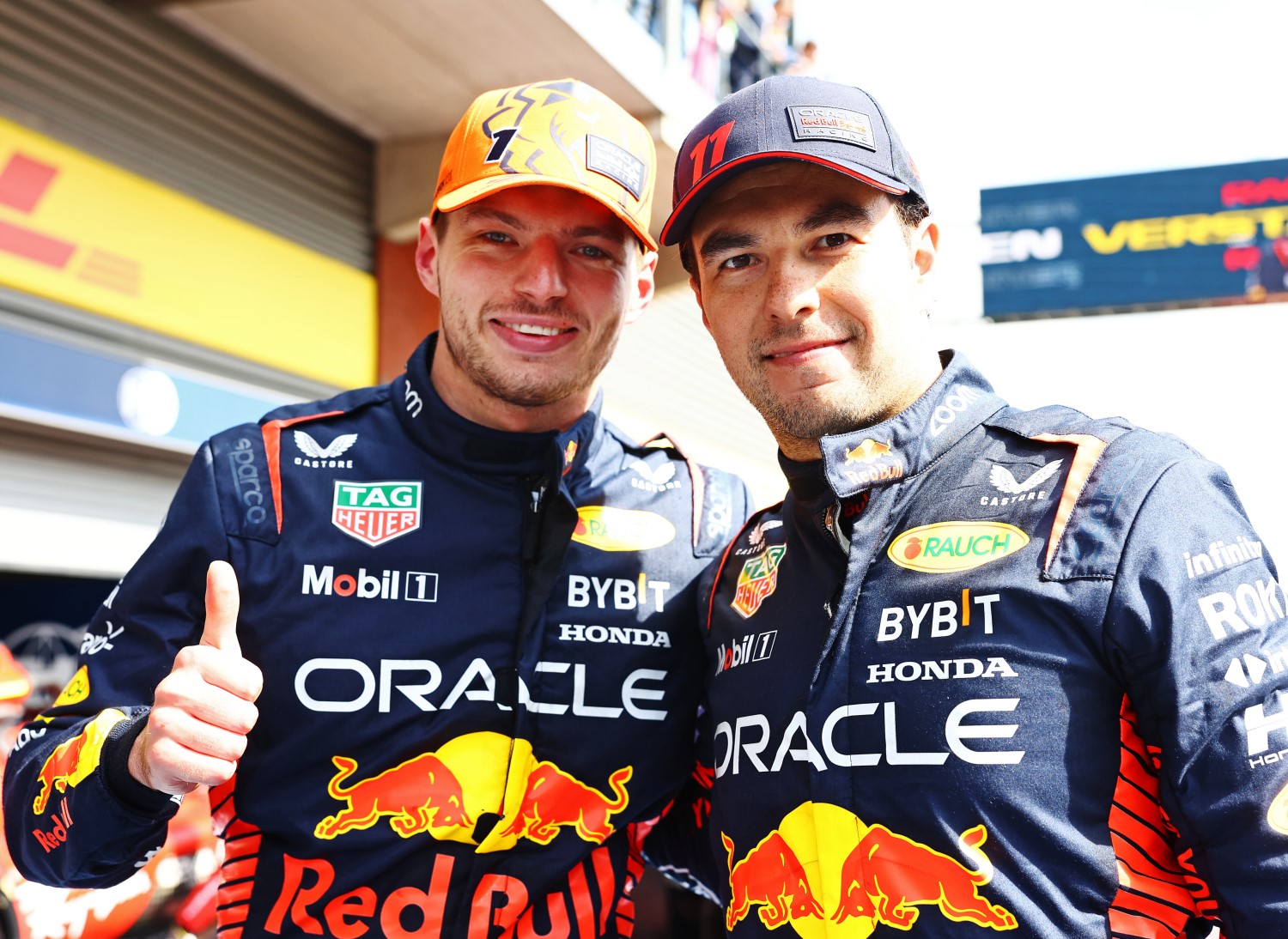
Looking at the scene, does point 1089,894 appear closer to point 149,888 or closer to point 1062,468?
point 1062,468

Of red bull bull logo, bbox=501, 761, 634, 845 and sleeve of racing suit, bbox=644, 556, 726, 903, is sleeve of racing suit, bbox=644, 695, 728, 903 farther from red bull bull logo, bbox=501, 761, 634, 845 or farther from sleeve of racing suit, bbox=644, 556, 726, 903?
red bull bull logo, bbox=501, 761, 634, 845

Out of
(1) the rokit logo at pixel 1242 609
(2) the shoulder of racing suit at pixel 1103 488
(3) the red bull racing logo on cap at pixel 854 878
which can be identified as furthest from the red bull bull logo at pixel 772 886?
(1) the rokit logo at pixel 1242 609

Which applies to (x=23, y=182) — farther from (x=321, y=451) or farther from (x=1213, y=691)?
(x=1213, y=691)

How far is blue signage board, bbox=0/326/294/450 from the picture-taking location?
17.1 ft

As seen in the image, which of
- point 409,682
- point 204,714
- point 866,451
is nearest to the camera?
point 204,714

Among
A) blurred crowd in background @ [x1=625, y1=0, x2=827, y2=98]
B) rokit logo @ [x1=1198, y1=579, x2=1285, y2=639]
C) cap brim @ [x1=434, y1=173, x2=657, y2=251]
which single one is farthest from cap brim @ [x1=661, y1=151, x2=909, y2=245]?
blurred crowd in background @ [x1=625, y1=0, x2=827, y2=98]

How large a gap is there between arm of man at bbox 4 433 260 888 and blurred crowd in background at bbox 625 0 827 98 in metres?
6.38

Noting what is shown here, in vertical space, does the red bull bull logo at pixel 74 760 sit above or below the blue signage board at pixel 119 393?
below

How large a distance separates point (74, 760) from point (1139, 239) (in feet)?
33.2

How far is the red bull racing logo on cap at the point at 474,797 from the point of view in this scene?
2197mm

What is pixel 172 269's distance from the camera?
604 centimetres

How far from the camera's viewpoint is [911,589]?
71.1 inches

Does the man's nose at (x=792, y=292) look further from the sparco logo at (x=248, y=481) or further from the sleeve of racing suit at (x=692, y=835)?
the sparco logo at (x=248, y=481)

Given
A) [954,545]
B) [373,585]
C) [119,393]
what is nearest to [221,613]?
[373,585]
